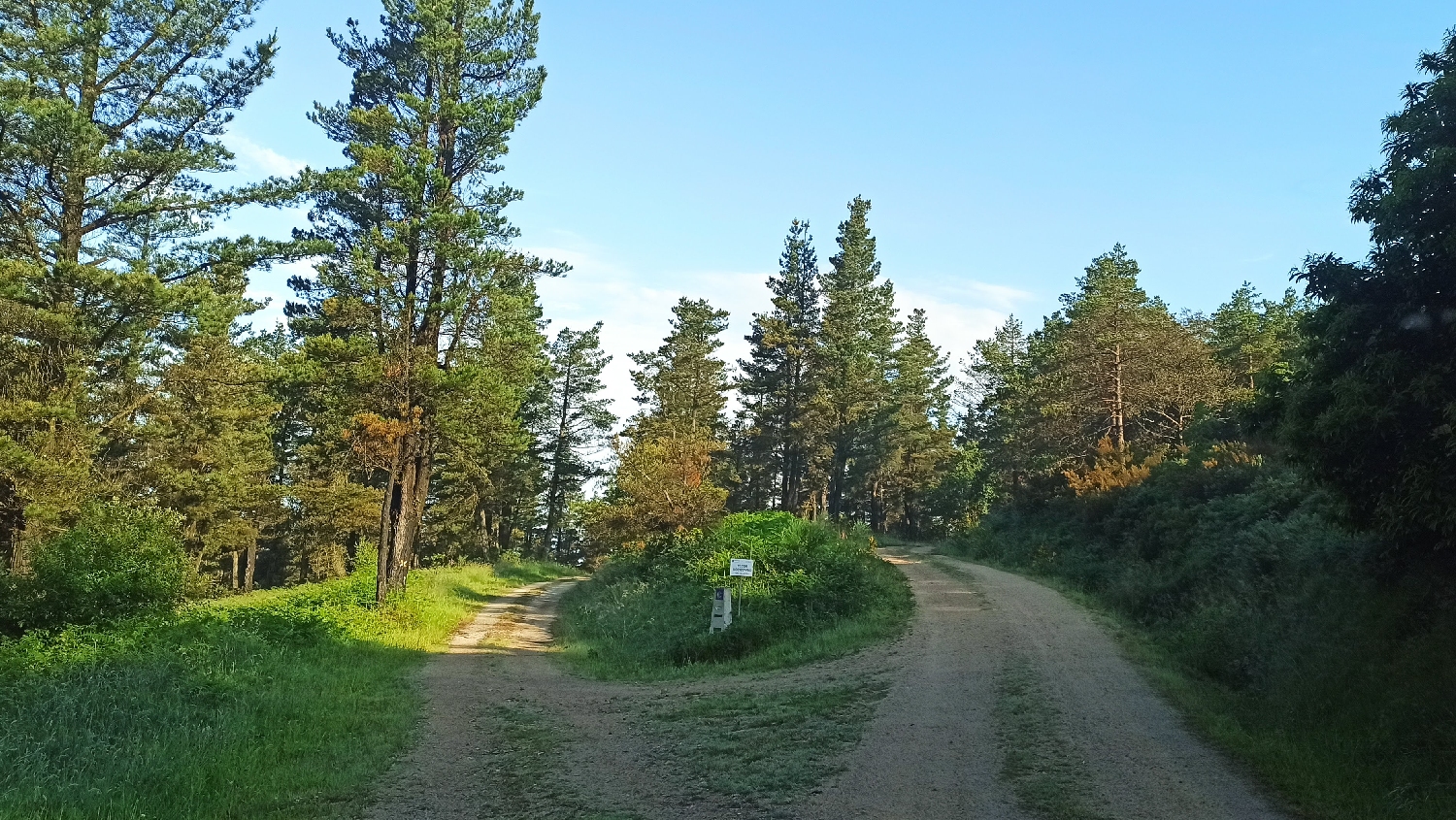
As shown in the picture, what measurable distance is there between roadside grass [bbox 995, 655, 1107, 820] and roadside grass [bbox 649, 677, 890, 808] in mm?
1636

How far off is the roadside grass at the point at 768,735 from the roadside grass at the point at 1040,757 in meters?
1.64

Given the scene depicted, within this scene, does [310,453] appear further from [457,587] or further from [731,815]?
[731,815]

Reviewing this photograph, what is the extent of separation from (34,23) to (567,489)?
44.6 m

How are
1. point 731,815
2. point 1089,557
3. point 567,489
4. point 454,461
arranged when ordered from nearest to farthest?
point 731,815
point 1089,557
point 454,461
point 567,489

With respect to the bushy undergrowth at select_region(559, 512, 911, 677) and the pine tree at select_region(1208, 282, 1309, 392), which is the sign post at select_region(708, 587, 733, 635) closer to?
the bushy undergrowth at select_region(559, 512, 911, 677)

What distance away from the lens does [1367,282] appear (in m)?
9.20

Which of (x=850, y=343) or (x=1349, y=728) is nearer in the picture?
(x=1349, y=728)

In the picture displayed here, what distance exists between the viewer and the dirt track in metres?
7.16

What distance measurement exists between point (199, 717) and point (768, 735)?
21.3ft

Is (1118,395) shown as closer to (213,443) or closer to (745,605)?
(745,605)

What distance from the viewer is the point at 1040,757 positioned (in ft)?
27.7

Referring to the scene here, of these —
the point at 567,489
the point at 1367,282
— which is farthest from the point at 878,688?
the point at 567,489

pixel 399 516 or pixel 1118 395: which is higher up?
pixel 1118 395

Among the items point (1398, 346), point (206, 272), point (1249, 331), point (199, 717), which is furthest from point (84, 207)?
point (1249, 331)
